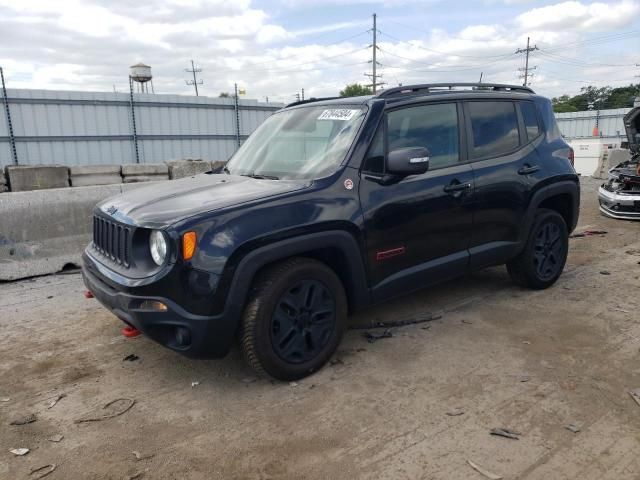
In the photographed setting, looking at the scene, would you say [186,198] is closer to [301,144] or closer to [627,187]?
[301,144]

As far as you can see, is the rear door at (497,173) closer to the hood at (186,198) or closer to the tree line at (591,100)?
the hood at (186,198)

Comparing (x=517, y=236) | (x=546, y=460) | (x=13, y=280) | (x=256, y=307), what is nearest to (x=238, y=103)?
(x=13, y=280)

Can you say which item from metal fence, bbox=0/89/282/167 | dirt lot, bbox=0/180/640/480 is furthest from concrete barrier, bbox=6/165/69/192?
metal fence, bbox=0/89/282/167

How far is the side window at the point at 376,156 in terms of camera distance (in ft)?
12.4

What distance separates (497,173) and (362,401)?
2406 mm

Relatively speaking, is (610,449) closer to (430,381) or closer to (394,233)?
(430,381)

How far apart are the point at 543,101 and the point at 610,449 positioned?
11.9 ft

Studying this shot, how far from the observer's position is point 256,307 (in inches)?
128

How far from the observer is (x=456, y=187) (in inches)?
166

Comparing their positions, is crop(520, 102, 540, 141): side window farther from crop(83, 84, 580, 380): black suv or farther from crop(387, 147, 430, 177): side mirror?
crop(387, 147, 430, 177): side mirror

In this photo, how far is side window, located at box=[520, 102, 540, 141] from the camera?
5016 millimetres

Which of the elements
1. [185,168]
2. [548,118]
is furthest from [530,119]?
[185,168]

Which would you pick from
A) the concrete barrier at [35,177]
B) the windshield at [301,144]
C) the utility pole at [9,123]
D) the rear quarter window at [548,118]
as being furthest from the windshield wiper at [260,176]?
the utility pole at [9,123]

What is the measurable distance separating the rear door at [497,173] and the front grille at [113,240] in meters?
2.75
